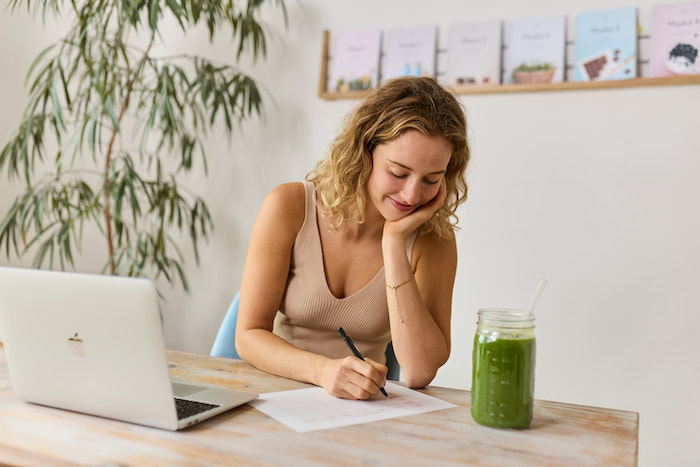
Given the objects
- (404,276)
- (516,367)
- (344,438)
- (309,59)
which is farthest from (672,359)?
(309,59)

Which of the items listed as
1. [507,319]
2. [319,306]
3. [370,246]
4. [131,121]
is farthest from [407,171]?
[131,121]

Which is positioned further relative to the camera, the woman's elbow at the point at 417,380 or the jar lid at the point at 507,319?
the woman's elbow at the point at 417,380

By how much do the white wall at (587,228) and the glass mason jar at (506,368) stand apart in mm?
1287

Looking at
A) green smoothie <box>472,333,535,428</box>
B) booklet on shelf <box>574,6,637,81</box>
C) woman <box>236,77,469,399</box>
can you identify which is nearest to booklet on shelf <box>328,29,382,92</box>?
booklet on shelf <box>574,6,637,81</box>

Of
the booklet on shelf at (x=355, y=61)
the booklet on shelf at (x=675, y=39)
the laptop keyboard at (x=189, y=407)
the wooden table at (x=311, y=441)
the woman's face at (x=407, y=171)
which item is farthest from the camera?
the booklet on shelf at (x=355, y=61)

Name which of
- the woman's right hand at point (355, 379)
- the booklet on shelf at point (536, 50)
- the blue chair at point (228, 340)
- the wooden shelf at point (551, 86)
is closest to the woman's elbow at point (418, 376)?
the woman's right hand at point (355, 379)

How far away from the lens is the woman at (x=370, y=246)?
4.15 ft

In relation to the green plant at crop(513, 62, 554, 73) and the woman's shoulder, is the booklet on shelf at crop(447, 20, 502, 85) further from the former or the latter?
the woman's shoulder

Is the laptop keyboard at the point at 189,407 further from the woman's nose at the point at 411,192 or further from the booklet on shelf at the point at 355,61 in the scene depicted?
the booklet on shelf at the point at 355,61

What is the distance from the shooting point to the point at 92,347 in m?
0.83

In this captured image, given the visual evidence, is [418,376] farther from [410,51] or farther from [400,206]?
[410,51]

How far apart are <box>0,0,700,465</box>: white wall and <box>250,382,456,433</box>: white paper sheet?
1.18 meters

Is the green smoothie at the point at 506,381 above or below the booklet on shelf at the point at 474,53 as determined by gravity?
below

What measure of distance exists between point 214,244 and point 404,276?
5.05 feet
